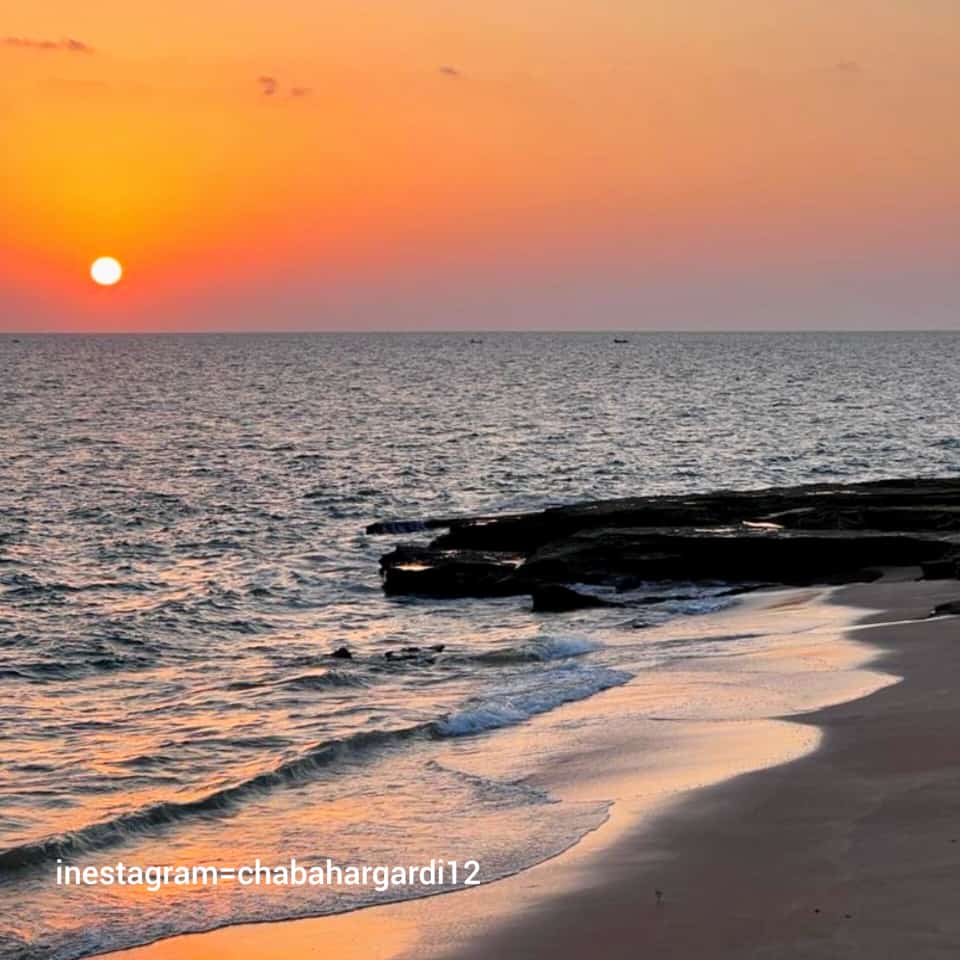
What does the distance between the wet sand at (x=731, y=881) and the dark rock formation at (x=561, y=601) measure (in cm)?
1235

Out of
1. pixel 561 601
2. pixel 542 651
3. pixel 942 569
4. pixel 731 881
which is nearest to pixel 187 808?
pixel 731 881

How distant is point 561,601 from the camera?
29641 millimetres

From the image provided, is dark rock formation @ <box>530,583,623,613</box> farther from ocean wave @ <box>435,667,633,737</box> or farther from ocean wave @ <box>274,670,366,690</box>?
ocean wave @ <box>274,670,366,690</box>

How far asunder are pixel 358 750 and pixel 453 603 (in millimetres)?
12676

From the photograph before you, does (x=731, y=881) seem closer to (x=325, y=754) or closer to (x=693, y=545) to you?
(x=325, y=754)

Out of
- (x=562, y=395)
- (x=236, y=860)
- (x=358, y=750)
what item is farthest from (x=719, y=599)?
(x=562, y=395)

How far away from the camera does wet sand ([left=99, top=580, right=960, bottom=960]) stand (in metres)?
11.1

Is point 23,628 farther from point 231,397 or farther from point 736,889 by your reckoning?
point 231,397

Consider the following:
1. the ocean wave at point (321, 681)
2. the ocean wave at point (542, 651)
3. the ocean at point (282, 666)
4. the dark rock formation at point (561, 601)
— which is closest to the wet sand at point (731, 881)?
the ocean at point (282, 666)

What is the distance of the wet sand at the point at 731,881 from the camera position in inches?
439

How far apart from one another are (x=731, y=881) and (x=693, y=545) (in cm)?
1968

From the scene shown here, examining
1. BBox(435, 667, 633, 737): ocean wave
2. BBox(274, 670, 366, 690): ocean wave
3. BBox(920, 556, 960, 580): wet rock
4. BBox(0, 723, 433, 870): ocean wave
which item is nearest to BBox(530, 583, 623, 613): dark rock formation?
BBox(435, 667, 633, 737): ocean wave

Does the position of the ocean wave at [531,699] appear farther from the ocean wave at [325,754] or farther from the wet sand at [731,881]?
the wet sand at [731,881]

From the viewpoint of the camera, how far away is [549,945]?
37.7 feet
